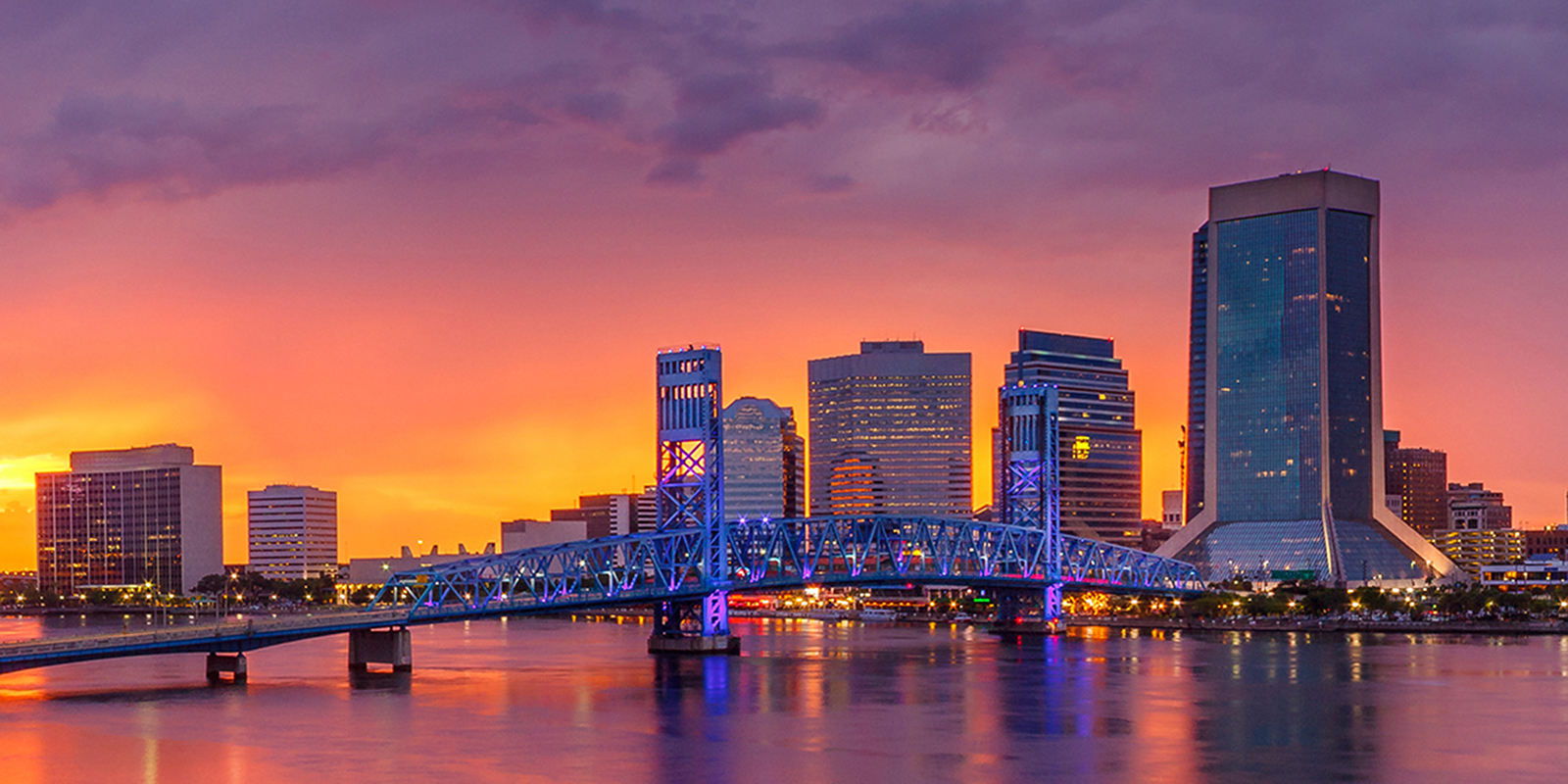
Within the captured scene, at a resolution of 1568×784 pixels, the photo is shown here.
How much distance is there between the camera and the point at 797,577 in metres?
163

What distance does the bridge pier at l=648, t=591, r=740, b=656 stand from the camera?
152500 mm

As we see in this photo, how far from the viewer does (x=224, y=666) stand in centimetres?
12838

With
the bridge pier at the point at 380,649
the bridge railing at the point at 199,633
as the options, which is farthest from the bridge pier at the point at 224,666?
the bridge pier at the point at 380,649

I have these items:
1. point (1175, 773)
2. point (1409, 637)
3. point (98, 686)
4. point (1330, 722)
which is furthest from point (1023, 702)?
point (1409, 637)

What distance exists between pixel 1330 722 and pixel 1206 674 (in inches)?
1478

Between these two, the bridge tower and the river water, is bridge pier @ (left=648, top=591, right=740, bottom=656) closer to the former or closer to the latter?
the bridge tower

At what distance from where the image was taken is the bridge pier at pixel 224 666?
12506cm

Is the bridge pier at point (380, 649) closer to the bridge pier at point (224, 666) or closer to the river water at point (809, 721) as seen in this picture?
the river water at point (809, 721)

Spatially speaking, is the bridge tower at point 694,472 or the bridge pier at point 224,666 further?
the bridge tower at point 694,472

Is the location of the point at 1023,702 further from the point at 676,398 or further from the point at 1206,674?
the point at 676,398

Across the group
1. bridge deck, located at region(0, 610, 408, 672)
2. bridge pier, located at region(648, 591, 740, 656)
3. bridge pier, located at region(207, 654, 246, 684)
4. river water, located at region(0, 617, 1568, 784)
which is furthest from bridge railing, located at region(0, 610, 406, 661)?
bridge pier, located at region(648, 591, 740, 656)

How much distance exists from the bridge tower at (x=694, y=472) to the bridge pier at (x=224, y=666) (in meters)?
37.9

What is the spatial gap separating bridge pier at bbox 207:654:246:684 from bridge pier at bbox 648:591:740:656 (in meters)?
37.7

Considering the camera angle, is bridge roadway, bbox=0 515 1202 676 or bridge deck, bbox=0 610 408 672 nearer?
bridge deck, bbox=0 610 408 672
